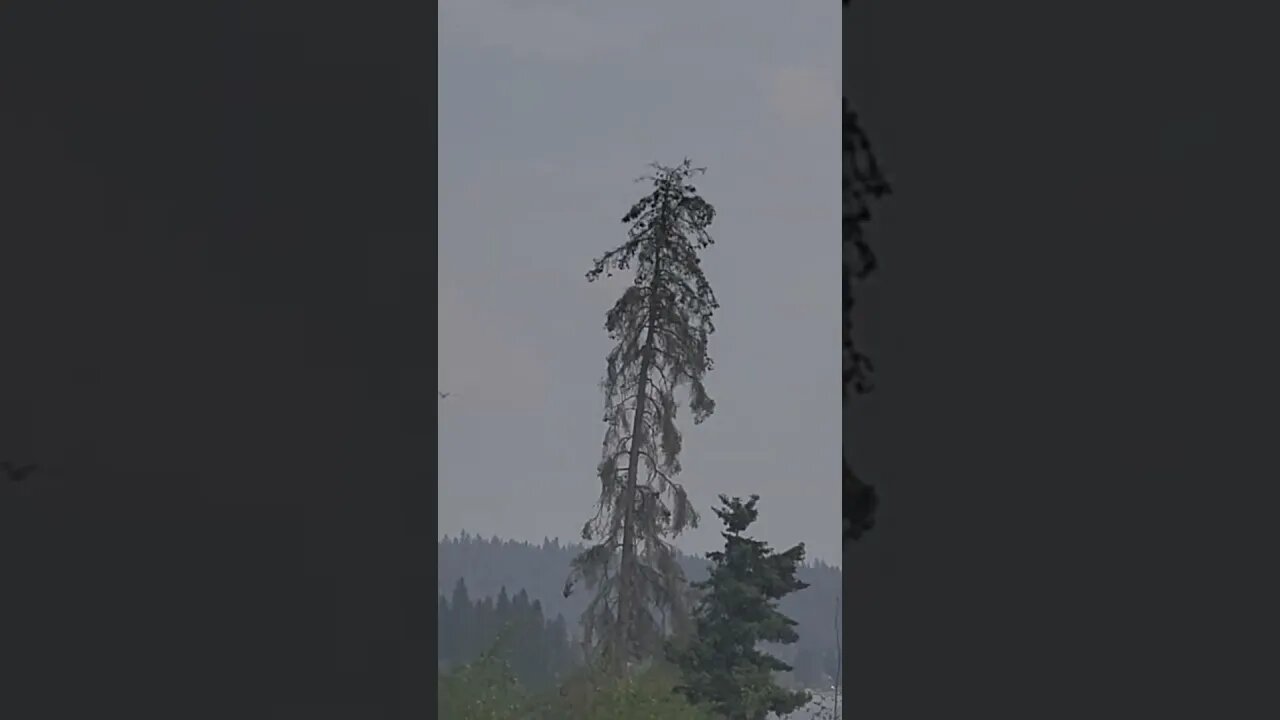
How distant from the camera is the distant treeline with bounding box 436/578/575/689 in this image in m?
3.37

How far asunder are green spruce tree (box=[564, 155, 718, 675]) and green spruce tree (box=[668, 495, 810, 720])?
8 centimetres

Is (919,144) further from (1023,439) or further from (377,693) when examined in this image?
(377,693)

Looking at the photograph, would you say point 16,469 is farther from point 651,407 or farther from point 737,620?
point 737,620

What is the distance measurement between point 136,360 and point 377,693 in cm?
51

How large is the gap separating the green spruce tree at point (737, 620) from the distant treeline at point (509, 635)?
0.34 meters

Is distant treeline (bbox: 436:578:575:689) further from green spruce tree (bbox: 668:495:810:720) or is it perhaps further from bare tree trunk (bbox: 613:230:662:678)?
green spruce tree (bbox: 668:495:810:720)

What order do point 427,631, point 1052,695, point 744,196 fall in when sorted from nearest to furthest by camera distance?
1. point 1052,695
2. point 427,631
3. point 744,196

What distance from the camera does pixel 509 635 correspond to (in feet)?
11.3

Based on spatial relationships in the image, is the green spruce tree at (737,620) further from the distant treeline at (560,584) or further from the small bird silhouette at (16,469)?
the small bird silhouette at (16,469)

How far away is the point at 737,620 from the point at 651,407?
1.82ft

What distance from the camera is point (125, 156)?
1.69 metres

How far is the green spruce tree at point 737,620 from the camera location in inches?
124

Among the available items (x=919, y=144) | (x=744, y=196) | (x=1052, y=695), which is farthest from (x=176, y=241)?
(x=744, y=196)

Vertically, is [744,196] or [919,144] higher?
[744,196]
